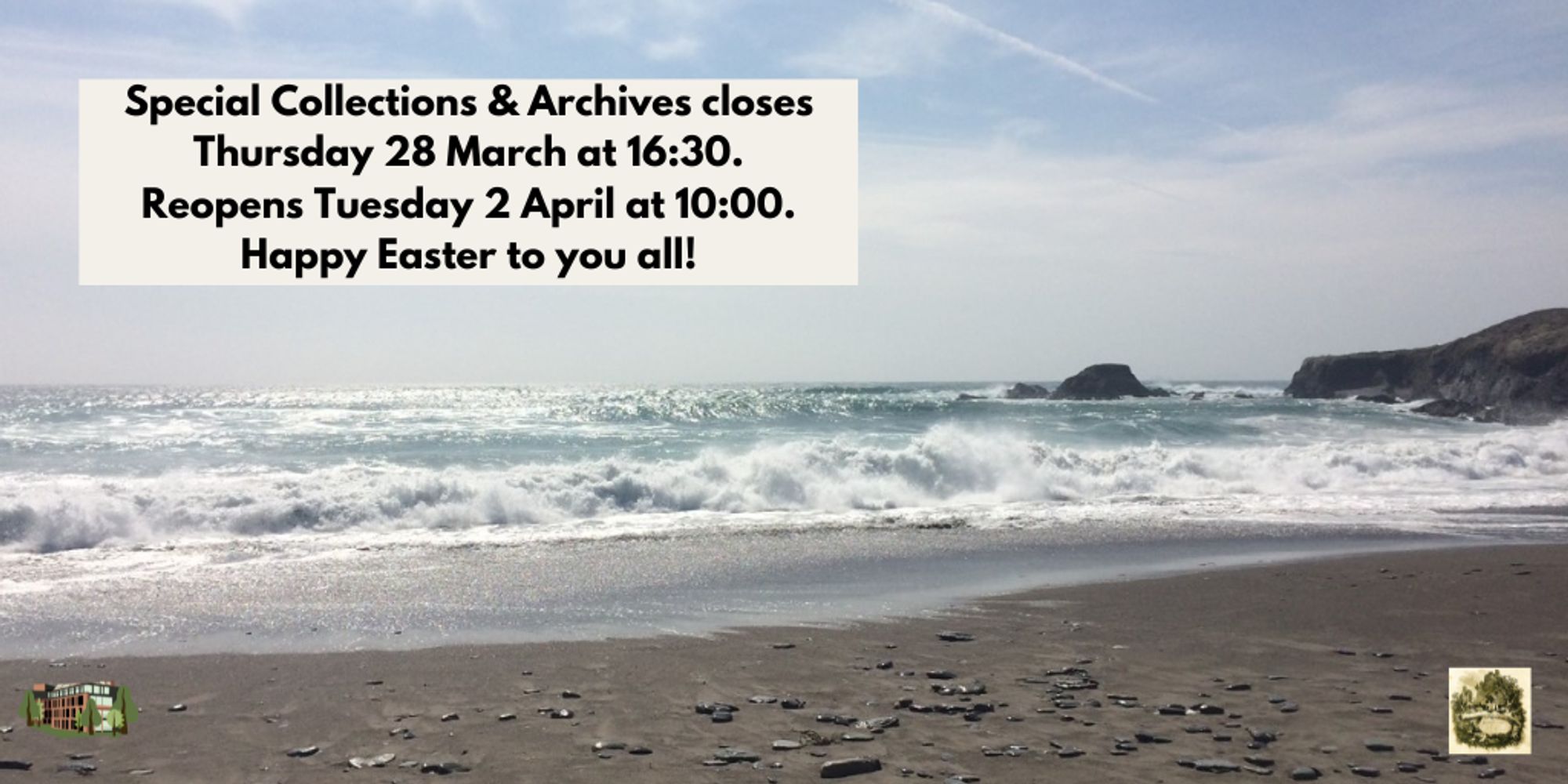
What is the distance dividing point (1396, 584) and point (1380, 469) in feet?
50.7

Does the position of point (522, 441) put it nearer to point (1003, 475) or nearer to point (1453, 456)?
point (1003, 475)

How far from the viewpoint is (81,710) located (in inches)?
240

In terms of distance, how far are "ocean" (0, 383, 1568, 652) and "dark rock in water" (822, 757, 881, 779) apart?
3.89m

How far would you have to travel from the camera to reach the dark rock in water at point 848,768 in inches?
196

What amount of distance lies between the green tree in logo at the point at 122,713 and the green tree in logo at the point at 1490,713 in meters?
7.25

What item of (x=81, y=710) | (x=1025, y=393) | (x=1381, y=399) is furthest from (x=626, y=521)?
(x=1025, y=393)

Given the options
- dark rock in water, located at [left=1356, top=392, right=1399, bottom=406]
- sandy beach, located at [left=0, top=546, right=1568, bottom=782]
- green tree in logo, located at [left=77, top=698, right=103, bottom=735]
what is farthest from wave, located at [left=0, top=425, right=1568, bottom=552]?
dark rock in water, located at [left=1356, top=392, right=1399, bottom=406]

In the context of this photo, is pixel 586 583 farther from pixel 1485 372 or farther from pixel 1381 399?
pixel 1381 399

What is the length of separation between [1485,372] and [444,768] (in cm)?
5962

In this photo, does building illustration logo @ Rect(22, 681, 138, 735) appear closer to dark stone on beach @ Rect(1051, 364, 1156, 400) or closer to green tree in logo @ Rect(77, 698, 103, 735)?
green tree in logo @ Rect(77, 698, 103, 735)

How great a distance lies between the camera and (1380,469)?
78.3 feet

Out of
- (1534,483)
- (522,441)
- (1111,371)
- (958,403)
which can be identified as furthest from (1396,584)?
(1111,371)

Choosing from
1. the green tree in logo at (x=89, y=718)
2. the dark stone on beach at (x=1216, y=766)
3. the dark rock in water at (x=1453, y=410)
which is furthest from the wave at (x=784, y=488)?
the dark rock in water at (x=1453, y=410)

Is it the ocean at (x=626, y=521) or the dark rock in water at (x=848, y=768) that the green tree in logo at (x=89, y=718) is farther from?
the dark rock in water at (x=848, y=768)
